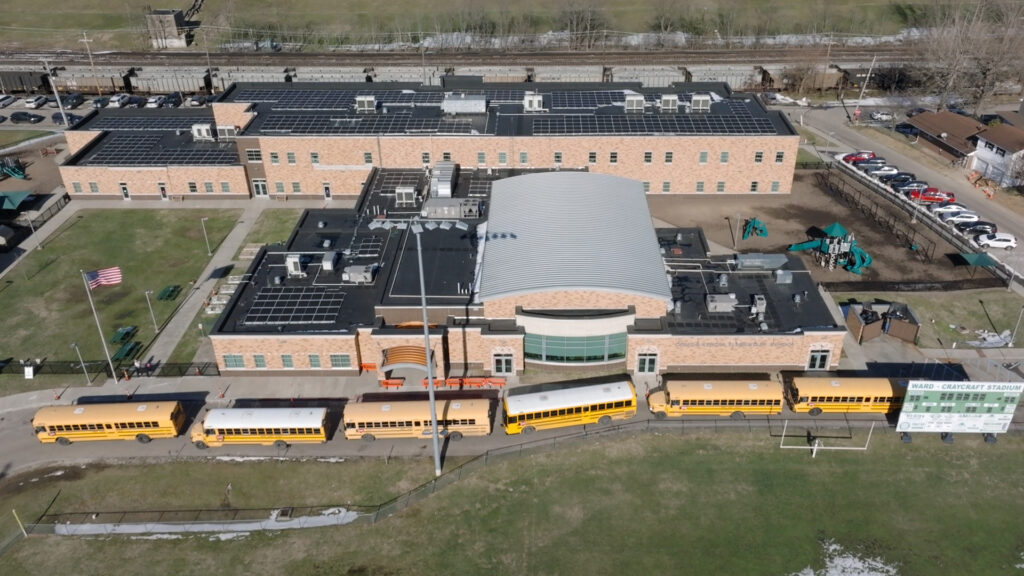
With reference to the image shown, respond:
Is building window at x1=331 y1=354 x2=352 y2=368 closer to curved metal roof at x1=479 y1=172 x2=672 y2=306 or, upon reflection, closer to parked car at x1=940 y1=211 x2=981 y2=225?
curved metal roof at x1=479 y1=172 x2=672 y2=306

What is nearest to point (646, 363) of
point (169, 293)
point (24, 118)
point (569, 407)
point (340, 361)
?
point (569, 407)

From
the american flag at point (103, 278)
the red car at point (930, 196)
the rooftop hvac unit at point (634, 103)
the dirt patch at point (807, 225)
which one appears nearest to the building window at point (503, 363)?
the dirt patch at point (807, 225)

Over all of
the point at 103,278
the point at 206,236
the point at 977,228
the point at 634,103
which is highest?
the point at 634,103

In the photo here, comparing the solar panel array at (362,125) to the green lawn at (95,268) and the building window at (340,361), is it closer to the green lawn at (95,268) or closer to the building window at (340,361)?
the green lawn at (95,268)

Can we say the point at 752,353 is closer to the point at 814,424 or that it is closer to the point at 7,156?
the point at 814,424

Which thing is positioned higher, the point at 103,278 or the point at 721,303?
the point at 103,278

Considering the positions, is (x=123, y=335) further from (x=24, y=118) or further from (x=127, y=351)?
(x=24, y=118)

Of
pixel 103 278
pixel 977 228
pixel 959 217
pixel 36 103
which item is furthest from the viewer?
pixel 36 103
